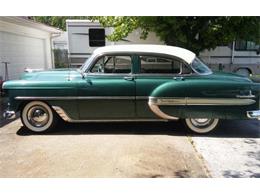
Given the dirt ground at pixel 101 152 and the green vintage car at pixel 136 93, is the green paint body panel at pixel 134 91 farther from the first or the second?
the dirt ground at pixel 101 152

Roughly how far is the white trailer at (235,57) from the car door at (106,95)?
7.96 m

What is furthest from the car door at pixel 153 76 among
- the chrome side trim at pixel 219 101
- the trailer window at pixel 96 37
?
the trailer window at pixel 96 37

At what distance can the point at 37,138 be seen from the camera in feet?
17.0

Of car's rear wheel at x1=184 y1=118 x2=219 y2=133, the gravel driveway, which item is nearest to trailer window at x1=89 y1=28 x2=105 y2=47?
the gravel driveway

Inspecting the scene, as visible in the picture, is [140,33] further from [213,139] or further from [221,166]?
[221,166]

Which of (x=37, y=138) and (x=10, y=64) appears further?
(x=10, y=64)

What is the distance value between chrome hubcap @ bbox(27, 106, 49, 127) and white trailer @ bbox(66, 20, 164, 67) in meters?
6.43

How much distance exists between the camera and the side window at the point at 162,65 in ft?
17.6

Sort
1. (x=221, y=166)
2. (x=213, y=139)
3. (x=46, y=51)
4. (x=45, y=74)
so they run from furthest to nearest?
(x=46, y=51), (x=45, y=74), (x=213, y=139), (x=221, y=166)

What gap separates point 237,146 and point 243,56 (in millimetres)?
9001

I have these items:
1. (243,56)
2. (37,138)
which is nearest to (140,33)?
(243,56)

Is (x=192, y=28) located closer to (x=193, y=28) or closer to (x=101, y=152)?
(x=193, y=28)

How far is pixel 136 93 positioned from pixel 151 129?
0.95m

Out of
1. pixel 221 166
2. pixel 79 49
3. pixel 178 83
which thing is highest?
pixel 79 49
